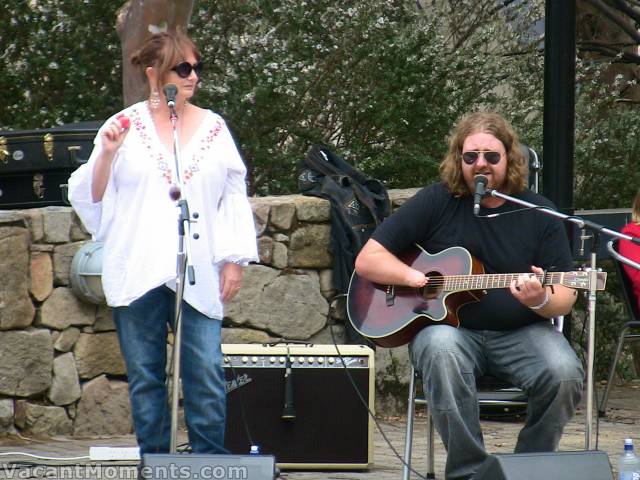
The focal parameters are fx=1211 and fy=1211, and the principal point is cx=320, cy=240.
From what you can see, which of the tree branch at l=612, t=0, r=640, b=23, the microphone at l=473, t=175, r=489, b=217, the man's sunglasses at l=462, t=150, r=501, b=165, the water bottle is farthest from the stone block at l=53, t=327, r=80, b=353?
the tree branch at l=612, t=0, r=640, b=23

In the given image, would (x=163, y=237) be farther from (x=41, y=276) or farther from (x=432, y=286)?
(x=41, y=276)

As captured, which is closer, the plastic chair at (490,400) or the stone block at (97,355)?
the plastic chair at (490,400)

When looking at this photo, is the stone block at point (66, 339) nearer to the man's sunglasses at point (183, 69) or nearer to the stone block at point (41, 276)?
the stone block at point (41, 276)

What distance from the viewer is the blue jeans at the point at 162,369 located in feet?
12.8

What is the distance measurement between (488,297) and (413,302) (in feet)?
0.92

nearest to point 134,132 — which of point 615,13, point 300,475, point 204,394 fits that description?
point 204,394

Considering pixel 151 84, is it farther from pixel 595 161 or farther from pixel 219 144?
pixel 595 161

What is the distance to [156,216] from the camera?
3.86 meters

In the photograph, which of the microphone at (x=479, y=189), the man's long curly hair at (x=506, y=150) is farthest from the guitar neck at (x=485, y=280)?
the man's long curly hair at (x=506, y=150)

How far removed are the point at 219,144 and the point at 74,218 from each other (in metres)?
2.27

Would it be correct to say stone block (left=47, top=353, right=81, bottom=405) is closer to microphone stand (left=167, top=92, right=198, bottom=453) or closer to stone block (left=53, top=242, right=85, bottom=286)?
stone block (left=53, top=242, right=85, bottom=286)

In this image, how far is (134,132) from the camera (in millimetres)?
3934

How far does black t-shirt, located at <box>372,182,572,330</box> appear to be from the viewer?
4395mm

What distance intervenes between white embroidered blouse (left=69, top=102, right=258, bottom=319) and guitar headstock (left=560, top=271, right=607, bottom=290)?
3.48 ft
